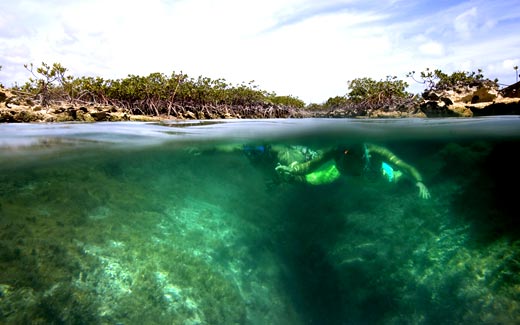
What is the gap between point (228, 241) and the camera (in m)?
5.57

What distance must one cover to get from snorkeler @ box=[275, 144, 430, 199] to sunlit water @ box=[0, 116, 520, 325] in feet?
0.95

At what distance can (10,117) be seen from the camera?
1920cm

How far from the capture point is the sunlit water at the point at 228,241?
159 inches

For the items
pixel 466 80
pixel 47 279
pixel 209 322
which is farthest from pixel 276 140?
pixel 466 80

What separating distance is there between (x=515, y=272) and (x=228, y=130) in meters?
7.32

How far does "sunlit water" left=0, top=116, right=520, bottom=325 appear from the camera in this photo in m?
4.05

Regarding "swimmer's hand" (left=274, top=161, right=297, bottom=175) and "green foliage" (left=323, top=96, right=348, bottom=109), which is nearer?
"swimmer's hand" (left=274, top=161, right=297, bottom=175)

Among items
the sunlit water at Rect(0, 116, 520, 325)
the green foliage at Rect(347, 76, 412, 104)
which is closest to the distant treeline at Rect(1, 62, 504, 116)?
the green foliage at Rect(347, 76, 412, 104)

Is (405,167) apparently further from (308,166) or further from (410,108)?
(410,108)

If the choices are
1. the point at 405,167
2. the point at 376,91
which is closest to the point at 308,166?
the point at 405,167

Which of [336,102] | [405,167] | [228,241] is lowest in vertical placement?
[228,241]

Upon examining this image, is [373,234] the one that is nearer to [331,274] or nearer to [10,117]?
[331,274]

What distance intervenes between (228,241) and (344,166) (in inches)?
162

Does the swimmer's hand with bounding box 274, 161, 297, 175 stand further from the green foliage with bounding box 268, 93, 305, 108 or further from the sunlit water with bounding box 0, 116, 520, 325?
the green foliage with bounding box 268, 93, 305, 108
